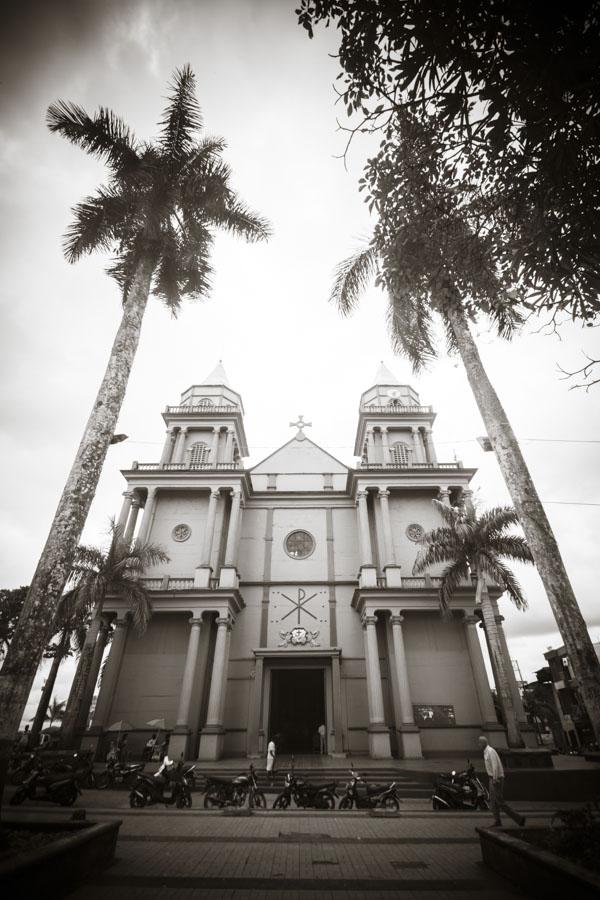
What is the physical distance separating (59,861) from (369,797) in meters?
8.25

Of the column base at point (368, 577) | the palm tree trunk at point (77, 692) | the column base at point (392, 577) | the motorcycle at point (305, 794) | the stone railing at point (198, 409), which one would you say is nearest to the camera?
the motorcycle at point (305, 794)

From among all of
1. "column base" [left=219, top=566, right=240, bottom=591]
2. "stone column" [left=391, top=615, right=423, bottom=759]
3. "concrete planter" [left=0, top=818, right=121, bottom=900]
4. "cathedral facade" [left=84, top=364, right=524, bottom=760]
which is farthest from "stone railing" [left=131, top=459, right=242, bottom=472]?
"concrete planter" [left=0, top=818, right=121, bottom=900]

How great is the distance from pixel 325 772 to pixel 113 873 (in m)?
11.0

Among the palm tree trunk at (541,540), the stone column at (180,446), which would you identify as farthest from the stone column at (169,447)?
the palm tree trunk at (541,540)

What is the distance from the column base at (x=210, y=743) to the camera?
53.9ft

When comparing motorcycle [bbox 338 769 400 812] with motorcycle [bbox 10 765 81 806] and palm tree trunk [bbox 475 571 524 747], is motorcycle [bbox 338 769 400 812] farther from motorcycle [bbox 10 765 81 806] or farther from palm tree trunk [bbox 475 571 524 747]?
A: motorcycle [bbox 10 765 81 806]

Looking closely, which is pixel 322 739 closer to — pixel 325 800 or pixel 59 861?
pixel 325 800

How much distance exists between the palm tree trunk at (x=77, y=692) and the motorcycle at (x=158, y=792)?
696 cm

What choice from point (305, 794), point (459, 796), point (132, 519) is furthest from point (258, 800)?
point (132, 519)

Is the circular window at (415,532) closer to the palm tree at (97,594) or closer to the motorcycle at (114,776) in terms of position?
the palm tree at (97,594)

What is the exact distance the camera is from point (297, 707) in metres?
23.5

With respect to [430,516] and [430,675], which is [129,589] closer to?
[430,675]

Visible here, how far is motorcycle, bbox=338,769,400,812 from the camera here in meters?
10.4

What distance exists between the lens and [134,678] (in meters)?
19.4
